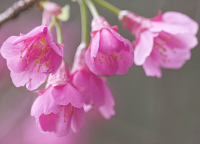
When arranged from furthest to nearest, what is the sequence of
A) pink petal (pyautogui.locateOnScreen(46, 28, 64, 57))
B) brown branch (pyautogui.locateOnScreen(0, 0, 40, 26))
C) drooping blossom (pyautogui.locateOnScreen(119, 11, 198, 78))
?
drooping blossom (pyautogui.locateOnScreen(119, 11, 198, 78)) → brown branch (pyautogui.locateOnScreen(0, 0, 40, 26)) → pink petal (pyautogui.locateOnScreen(46, 28, 64, 57))

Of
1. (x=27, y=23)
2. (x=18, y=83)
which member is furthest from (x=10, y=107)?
(x=18, y=83)

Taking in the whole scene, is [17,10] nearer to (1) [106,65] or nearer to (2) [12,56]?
(2) [12,56]

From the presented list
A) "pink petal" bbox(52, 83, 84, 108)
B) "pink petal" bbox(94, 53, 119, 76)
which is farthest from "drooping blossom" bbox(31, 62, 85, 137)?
"pink petal" bbox(94, 53, 119, 76)

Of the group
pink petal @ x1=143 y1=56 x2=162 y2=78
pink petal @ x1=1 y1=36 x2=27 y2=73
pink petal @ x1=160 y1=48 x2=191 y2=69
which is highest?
pink petal @ x1=1 y1=36 x2=27 y2=73

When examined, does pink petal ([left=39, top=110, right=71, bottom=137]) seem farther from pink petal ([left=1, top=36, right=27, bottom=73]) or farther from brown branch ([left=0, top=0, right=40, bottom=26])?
brown branch ([left=0, top=0, right=40, bottom=26])

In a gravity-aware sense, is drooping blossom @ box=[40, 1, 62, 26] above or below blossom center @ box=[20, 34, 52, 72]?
above

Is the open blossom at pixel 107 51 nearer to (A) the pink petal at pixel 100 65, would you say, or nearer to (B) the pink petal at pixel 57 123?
(A) the pink petal at pixel 100 65
